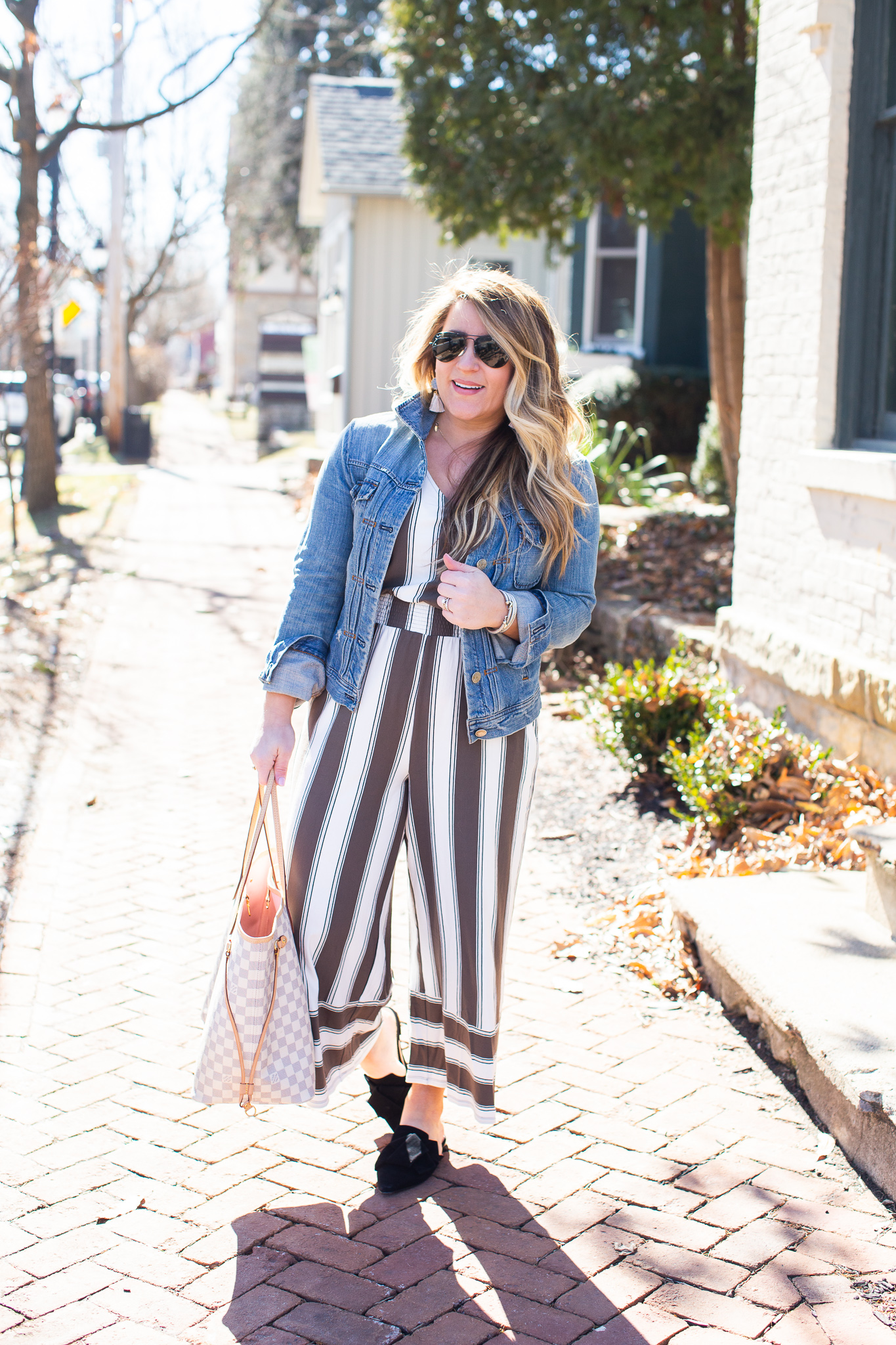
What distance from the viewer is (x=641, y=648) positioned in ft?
24.5

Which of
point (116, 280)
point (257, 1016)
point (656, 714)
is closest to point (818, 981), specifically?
point (257, 1016)

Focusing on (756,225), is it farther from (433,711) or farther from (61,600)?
(61,600)

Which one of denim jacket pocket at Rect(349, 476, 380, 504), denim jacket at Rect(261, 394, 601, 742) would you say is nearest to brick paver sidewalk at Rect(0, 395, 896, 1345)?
denim jacket at Rect(261, 394, 601, 742)

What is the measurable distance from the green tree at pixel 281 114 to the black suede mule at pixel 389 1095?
99.1 feet

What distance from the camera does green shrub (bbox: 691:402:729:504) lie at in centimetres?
1140

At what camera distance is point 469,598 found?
8.36 ft

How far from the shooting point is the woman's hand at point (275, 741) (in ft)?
8.79

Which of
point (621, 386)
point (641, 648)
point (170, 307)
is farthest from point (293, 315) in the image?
point (641, 648)

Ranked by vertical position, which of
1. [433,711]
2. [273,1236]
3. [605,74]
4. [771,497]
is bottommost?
[273,1236]

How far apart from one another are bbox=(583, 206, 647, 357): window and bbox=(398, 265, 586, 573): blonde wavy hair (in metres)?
12.5

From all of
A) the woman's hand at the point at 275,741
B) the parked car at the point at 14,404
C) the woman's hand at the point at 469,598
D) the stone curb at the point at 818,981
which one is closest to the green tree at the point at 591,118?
the stone curb at the point at 818,981

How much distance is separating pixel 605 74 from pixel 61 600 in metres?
5.38

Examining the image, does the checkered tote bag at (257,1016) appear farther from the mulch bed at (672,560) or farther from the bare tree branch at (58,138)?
the bare tree branch at (58,138)

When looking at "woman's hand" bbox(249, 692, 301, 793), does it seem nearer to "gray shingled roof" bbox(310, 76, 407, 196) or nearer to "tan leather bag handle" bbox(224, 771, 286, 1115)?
"tan leather bag handle" bbox(224, 771, 286, 1115)
